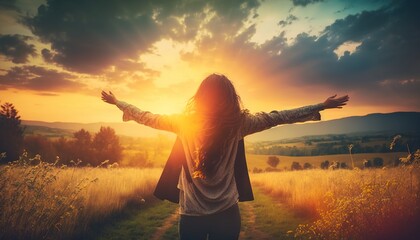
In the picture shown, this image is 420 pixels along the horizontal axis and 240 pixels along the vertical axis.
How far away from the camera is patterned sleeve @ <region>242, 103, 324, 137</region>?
246 cm

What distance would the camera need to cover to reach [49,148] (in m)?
37.0

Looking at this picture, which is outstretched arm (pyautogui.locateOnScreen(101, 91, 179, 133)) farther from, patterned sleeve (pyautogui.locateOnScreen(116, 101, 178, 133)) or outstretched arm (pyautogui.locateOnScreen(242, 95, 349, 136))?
outstretched arm (pyautogui.locateOnScreen(242, 95, 349, 136))

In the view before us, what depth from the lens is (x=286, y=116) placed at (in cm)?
265

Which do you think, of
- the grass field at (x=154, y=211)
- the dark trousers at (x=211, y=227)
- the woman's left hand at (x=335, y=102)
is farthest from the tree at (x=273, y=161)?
the dark trousers at (x=211, y=227)

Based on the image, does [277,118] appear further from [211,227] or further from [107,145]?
[107,145]

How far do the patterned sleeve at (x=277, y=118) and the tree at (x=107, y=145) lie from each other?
1689 inches

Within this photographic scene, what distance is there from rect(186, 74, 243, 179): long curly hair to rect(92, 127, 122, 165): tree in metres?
42.9

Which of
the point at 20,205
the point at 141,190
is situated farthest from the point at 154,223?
the point at 20,205

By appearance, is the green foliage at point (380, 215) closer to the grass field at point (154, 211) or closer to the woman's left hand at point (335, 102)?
the grass field at point (154, 211)

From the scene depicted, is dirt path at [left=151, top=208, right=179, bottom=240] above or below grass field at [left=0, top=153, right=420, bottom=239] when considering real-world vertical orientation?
below

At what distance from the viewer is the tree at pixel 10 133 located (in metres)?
30.4

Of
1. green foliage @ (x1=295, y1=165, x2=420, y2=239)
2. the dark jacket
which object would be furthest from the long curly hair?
green foliage @ (x1=295, y1=165, x2=420, y2=239)

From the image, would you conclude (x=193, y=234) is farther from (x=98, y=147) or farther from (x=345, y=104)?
(x=98, y=147)

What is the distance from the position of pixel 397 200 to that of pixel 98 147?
141ft
